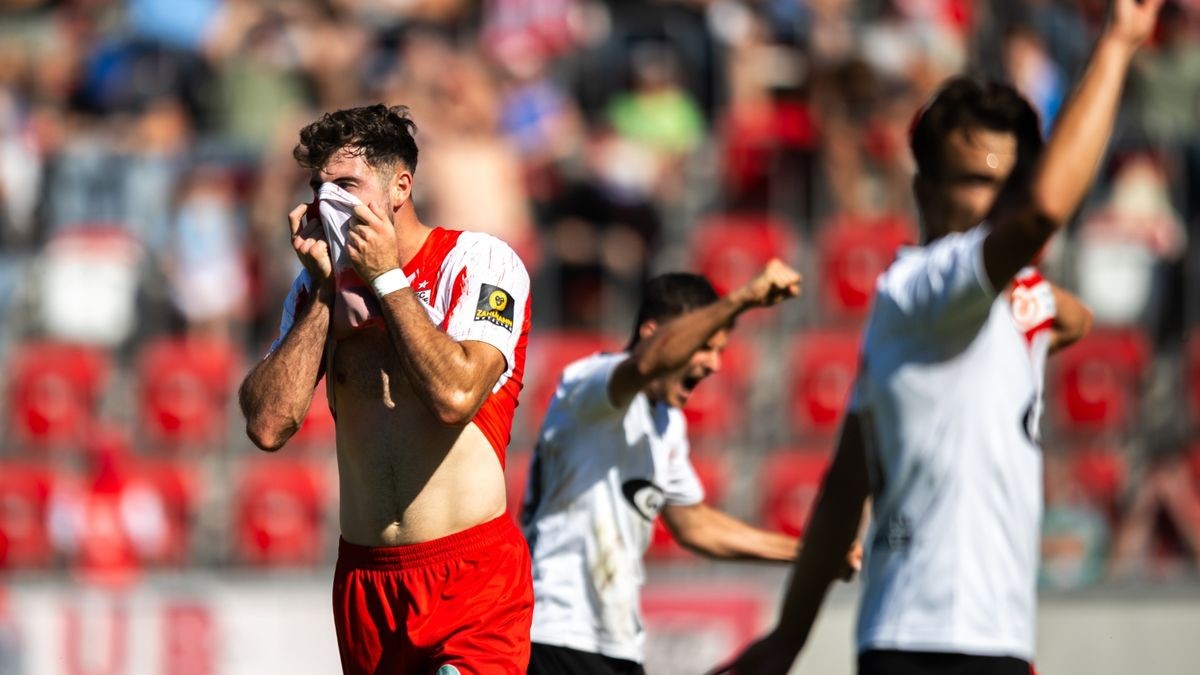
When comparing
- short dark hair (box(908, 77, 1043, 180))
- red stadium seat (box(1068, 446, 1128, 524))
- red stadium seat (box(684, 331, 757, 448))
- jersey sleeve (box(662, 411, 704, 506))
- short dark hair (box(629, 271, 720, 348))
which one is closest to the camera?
short dark hair (box(908, 77, 1043, 180))

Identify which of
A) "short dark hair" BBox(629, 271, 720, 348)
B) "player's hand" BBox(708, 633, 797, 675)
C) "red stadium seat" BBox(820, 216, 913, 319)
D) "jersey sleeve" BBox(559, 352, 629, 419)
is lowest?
"player's hand" BBox(708, 633, 797, 675)

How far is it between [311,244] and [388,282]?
35cm

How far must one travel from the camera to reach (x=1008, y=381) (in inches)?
147

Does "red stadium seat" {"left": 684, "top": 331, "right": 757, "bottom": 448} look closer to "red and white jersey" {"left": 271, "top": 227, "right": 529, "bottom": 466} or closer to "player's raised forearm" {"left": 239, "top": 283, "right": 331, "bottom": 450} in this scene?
"red and white jersey" {"left": 271, "top": 227, "right": 529, "bottom": 466}

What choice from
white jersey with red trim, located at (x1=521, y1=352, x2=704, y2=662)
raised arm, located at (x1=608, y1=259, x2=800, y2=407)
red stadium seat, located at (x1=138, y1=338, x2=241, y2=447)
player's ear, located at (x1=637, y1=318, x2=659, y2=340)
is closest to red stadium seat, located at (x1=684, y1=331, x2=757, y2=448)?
red stadium seat, located at (x1=138, y1=338, x2=241, y2=447)

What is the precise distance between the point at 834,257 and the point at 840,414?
3.72 ft

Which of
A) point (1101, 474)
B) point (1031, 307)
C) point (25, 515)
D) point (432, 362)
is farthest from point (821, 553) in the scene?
point (25, 515)

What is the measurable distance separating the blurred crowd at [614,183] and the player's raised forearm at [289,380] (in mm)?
7012

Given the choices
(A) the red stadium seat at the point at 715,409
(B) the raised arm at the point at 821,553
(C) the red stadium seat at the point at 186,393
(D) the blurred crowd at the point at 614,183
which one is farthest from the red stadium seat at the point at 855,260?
(B) the raised arm at the point at 821,553

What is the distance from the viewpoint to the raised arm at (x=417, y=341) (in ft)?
15.0

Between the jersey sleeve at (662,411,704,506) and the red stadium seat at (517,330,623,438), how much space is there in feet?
18.0

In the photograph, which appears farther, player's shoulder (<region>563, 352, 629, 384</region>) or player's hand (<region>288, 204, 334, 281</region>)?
player's shoulder (<region>563, 352, 629, 384</region>)

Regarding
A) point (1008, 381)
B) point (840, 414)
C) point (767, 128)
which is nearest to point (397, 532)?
point (1008, 381)

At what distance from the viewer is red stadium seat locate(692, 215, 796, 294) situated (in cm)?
1257
